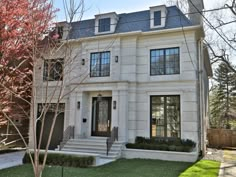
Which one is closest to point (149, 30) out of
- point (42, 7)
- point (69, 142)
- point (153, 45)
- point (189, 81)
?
point (153, 45)

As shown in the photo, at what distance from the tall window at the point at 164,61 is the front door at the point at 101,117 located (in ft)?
9.63

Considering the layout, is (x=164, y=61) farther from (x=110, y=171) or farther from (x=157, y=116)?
(x=110, y=171)

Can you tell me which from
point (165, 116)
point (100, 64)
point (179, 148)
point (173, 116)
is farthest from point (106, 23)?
point (179, 148)

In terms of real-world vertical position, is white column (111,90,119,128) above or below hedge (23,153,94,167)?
above

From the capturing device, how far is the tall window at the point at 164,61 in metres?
11.8

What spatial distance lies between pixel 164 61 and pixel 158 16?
8.31 feet

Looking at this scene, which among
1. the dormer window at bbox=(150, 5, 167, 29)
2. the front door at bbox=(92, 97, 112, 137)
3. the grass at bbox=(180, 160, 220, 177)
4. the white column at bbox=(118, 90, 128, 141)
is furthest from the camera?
the front door at bbox=(92, 97, 112, 137)

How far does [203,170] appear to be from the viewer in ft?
26.8

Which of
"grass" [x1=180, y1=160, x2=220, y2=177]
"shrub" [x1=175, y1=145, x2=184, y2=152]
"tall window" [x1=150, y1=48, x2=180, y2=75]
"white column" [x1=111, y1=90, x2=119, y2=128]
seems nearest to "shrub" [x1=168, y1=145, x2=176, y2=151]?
"shrub" [x1=175, y1=145, x2=184, y2=152]

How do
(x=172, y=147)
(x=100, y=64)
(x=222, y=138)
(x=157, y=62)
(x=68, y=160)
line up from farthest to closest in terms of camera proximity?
(x=222, y=138), (x=100, y=64), (x=157, y=62), (x=172, y=147), (x=68, y=160)

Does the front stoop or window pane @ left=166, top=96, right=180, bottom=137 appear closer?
the front stoop

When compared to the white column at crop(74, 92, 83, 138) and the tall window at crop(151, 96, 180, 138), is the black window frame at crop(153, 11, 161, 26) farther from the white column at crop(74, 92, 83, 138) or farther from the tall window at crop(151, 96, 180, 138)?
the white column at crop(74, 92, 83, 138)

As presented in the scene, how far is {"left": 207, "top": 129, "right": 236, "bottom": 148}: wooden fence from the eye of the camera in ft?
52.9

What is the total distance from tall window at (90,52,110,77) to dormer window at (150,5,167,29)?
2901 millimetres
